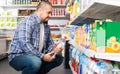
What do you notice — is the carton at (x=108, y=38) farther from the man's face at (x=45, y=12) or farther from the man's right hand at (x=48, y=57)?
the man's face at (x=45, y=12)

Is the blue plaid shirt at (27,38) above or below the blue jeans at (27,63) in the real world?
A: above

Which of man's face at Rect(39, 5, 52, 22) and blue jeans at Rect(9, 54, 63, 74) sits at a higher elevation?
man's face at Rect(39, 5, 52, 22)

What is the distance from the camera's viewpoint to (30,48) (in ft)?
9.64

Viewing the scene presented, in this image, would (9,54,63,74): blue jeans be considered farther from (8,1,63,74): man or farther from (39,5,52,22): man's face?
(39,5,52,22): man's face

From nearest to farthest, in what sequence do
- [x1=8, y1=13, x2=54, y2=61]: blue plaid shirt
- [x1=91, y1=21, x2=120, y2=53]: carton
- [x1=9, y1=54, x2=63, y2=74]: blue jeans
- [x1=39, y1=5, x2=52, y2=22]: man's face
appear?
[x1=91, y1=21, x2=120, y2=53]: carton
[x1=9, y1=54, x2=63, y2=74]: blue jeans
[x1=8, y1=13, x2=54, y2=61]: blue plaid shirt
[x1=39, y1=5, x2=52, y2=22]: man's face

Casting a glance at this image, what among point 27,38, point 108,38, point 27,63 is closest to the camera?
point 108,38

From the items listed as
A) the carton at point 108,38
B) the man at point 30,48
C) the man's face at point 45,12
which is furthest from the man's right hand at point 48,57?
the carton at point 108,38

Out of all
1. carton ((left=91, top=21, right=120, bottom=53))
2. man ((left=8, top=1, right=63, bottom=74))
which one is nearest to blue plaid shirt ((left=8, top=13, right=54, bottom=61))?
man ((left=8, top=1, right=63, bottom=74))

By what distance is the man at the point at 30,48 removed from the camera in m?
2.87

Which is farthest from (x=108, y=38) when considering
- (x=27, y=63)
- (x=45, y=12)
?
(x=45, y=12)

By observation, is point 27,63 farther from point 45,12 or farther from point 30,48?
point 45,12

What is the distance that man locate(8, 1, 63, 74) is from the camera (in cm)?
287

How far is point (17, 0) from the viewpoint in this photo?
→ 7609 millimetres

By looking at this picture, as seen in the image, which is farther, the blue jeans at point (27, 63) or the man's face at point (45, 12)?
the man's face at point (45, 12)
